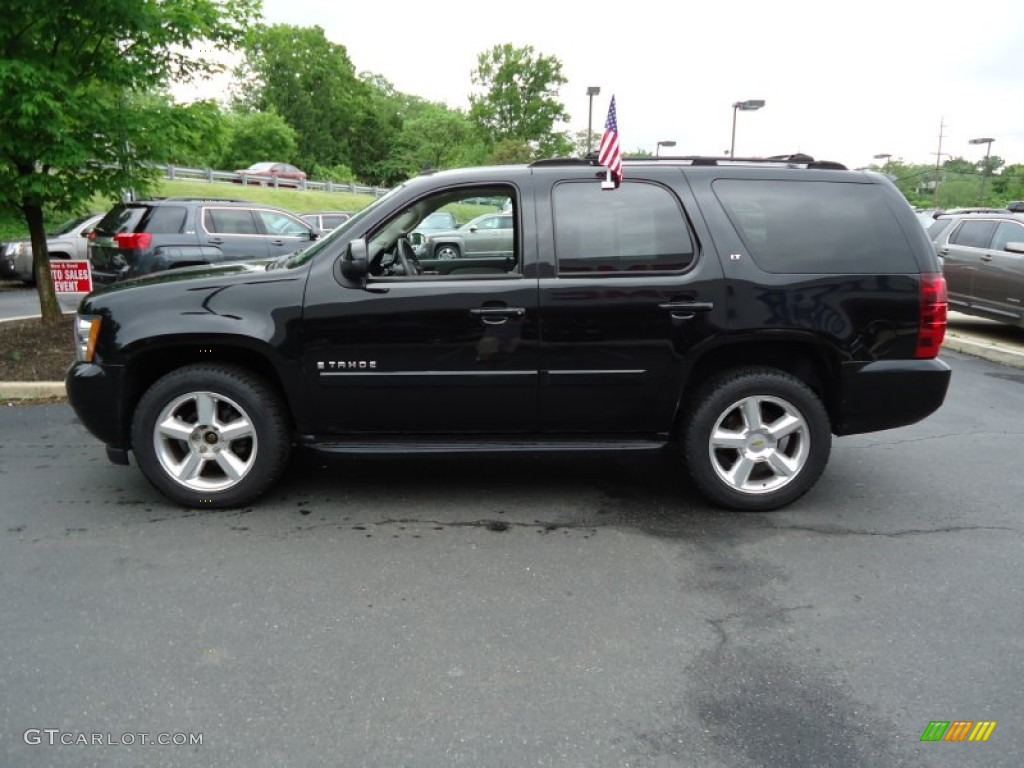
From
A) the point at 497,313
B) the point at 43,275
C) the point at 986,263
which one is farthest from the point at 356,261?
the point at 986,263

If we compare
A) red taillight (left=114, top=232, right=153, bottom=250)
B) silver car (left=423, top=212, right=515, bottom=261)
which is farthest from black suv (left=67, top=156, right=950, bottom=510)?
red taillight (left=114, top=232, right=153, bottom=250)

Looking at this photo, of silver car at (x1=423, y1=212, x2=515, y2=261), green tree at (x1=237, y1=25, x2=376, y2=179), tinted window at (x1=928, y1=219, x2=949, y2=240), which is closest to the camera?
silver car at (x1=423, y1=212, x2=515, y2=261)

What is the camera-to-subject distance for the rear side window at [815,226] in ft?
14.2

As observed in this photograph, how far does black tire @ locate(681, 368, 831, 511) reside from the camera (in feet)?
14.3

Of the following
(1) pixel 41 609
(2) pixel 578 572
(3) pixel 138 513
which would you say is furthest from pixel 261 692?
(3) pixel 138 513

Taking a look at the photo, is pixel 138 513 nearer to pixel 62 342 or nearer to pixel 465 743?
pixel 465 743

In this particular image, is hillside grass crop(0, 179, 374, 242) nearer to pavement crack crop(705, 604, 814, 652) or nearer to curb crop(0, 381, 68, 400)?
curb crop(0, 381, 68, 400)

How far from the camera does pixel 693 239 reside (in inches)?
169

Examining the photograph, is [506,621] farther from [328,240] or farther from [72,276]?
[72,276]

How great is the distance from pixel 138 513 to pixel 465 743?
2.75 m

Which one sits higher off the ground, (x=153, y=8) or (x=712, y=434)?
(x=153, y=8)

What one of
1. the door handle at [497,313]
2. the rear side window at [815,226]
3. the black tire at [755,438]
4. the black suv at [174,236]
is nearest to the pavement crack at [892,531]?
the black tire at [755,438]

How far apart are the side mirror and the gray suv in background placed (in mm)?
8637

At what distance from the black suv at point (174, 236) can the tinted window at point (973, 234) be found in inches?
402
